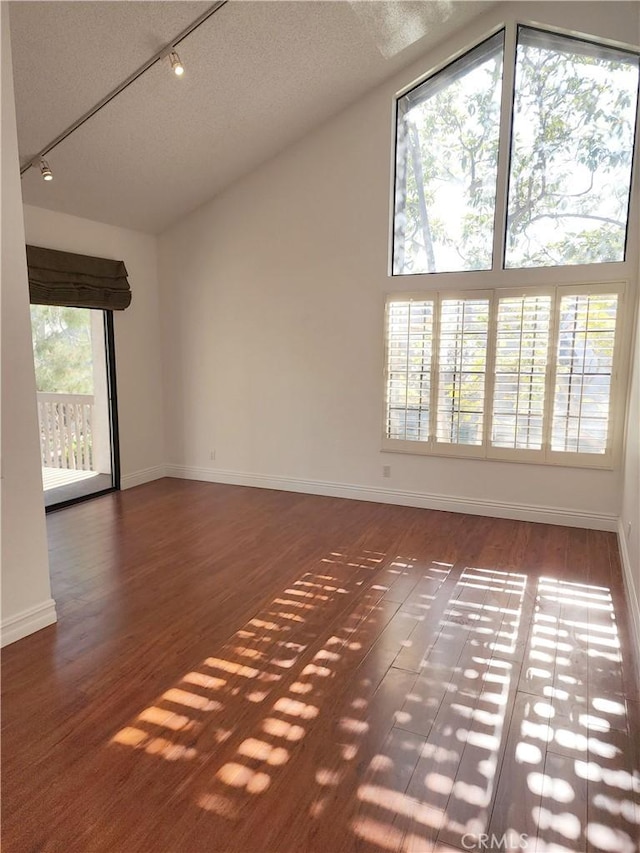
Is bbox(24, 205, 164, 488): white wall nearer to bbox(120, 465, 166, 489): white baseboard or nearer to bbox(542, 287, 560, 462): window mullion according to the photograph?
bbox(120, 465, 166, 489): white baseboard

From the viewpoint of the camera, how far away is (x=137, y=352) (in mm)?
5504

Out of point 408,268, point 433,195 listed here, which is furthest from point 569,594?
point 433,195

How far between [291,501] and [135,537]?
1479mm

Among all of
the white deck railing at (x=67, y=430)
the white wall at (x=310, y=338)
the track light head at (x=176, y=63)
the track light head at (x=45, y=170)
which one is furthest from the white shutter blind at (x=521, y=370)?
the white deck railing at (x=67, y=430)

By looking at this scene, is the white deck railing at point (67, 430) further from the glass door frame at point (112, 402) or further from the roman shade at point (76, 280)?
the roman shade at point (76, 280)

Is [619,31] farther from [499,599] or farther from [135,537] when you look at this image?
[135,537]

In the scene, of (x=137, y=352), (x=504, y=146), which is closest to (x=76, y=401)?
(x=137, y=352)

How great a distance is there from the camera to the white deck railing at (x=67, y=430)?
19.0 feet

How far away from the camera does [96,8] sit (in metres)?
2.82

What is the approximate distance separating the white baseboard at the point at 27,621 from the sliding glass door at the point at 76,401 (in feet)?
7.35

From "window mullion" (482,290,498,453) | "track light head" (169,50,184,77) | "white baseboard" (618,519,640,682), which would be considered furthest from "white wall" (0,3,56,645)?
"window mullion" (482,290,498,453)

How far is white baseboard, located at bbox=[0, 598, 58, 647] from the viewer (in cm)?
253

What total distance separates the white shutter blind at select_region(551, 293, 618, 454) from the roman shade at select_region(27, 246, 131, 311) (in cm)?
397

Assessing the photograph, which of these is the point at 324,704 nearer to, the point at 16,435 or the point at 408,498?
the point at 16,435
